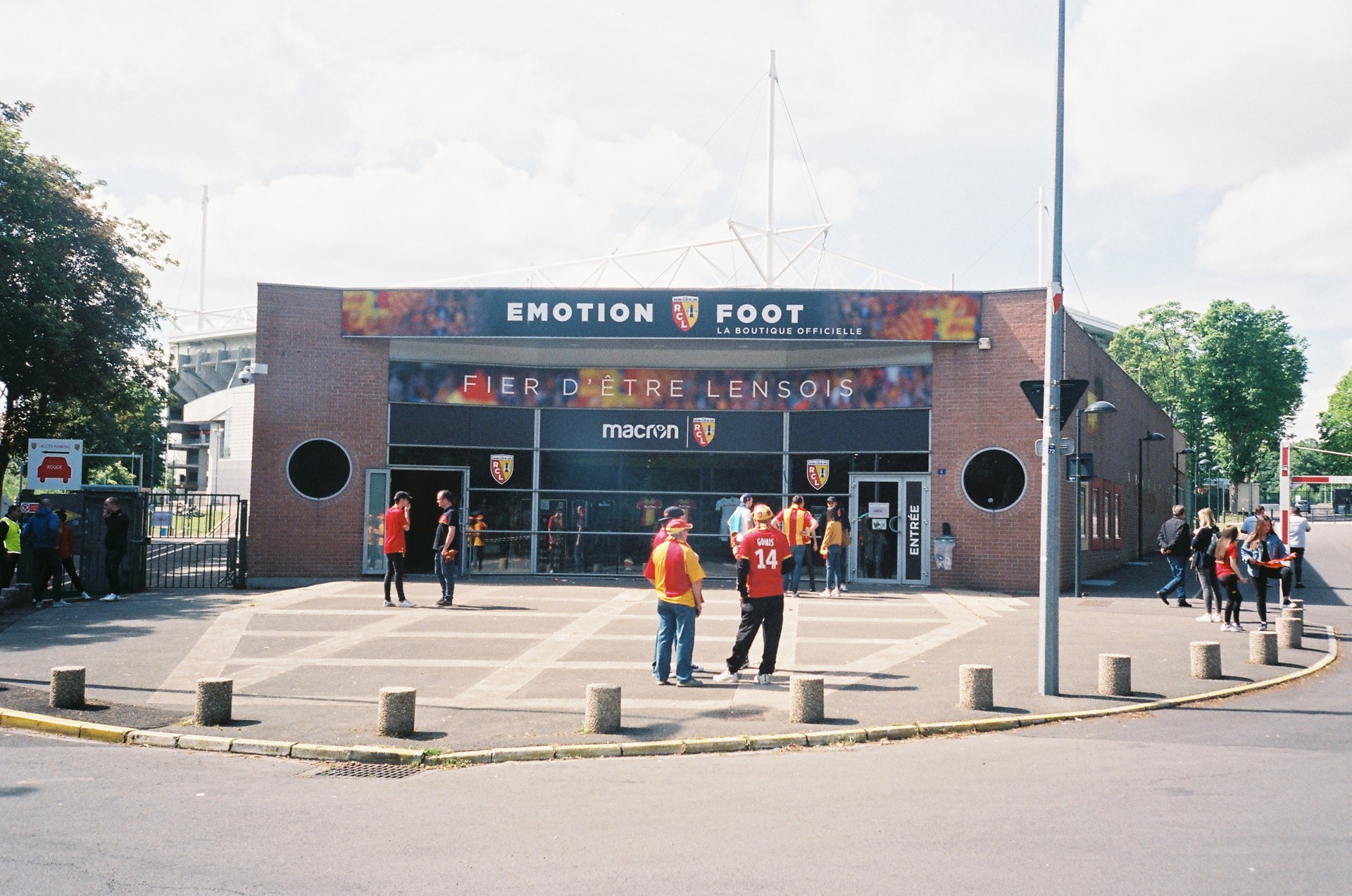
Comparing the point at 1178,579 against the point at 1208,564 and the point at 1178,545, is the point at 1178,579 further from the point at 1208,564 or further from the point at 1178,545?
the point at 1208,564

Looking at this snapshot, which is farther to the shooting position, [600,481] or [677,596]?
[600,481]

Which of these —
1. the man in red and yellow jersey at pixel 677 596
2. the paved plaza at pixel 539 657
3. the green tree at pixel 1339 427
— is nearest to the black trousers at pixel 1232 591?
the paved plaza at pixel 539 657

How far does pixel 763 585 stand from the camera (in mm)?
10812

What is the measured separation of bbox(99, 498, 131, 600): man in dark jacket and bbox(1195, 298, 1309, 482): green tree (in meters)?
65.2

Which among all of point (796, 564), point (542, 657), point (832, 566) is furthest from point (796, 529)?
point (542, 657)

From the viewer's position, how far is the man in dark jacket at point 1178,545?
1897 cm

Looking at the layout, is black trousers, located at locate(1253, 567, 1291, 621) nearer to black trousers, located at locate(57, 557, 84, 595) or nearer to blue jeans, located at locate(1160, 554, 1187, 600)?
blue jeans, located at locate(1160, 554, 1187, 600)

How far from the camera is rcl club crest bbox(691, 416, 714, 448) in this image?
23438 millimetres

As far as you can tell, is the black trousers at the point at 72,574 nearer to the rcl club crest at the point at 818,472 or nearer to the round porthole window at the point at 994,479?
the rcl club crest at the point at 818,472

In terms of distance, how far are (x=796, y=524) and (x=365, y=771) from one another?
11.9 meters

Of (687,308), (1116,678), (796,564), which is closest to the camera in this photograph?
(1116,678)

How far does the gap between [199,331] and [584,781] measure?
103 metres

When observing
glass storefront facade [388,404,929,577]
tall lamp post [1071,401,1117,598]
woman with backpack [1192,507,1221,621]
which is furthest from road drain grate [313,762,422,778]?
glass storefront facade [388,404,929,577]

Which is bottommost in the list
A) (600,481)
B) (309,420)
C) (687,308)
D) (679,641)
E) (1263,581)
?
(679,641)
